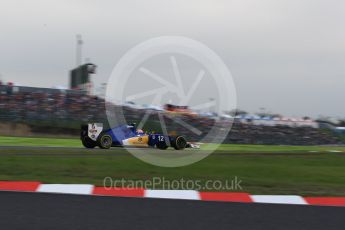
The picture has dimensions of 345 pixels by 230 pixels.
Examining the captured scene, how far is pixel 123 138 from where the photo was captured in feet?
55.3

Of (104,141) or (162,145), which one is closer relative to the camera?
(104,141)

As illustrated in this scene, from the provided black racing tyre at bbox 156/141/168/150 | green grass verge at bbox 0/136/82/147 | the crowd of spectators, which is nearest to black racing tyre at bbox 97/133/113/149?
black racing tyre at bbox 156/141/168/150

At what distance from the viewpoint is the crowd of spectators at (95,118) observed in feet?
77.4

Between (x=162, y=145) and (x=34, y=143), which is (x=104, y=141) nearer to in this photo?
(x=162, y=145)

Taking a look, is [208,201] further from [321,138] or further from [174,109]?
[321,138]

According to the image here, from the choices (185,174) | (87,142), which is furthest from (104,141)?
(185,174)

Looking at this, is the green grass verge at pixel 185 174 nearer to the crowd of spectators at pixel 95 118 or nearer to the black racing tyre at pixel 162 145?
the black racing tyre at pixel 162 145

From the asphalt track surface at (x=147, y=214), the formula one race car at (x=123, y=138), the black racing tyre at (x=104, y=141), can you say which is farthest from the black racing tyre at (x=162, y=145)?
the asphalt track surface at (x=147, y=214)

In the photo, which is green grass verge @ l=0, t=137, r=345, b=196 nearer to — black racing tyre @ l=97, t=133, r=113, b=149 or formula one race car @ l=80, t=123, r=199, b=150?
black racing tyre @ l=97, t=133, r=113, b=149

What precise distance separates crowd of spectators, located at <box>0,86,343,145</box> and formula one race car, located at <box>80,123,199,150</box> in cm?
359

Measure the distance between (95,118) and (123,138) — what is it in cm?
870

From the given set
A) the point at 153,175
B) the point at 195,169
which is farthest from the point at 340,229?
the point at 195,169

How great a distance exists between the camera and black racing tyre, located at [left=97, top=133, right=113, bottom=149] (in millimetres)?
16442

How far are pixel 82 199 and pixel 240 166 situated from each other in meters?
5.43
